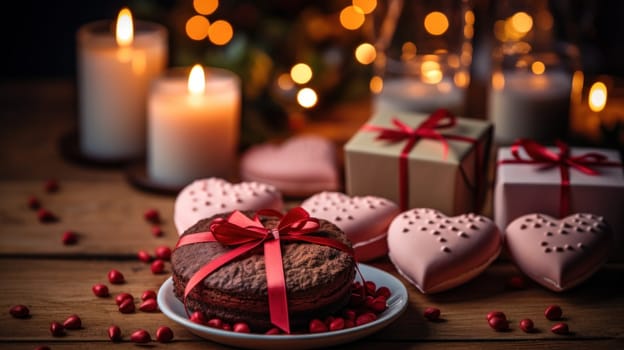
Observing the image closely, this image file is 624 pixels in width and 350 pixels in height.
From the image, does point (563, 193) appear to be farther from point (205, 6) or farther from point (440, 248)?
point (205, 6)

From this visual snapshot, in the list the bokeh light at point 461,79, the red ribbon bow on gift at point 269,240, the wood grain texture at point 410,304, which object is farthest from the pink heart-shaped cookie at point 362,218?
the bokeh light at point 461,79

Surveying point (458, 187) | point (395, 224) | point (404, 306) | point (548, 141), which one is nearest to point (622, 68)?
point (548, 141)

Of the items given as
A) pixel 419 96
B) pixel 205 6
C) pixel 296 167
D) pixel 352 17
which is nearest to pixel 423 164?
pixel 296 167

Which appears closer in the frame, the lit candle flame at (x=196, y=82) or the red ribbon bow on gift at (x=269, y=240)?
the red ribbon bow on gift at (x=269, y=240)

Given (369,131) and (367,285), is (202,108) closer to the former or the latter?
(369,131)

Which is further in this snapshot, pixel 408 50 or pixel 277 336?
pixel 408 50

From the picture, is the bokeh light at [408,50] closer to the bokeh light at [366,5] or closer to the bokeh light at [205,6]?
the bokeh light at [366,5]

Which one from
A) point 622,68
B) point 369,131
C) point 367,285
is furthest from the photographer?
point 622,68
